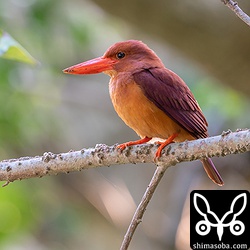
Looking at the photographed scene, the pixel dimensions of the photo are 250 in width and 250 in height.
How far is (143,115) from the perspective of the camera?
2734mm

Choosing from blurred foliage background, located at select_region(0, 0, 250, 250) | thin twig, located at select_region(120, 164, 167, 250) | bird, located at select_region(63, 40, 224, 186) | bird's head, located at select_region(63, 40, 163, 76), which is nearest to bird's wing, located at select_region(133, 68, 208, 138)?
bird, located at select_region(63, 40, 224, 186)

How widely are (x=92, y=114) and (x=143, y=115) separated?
13.9ft

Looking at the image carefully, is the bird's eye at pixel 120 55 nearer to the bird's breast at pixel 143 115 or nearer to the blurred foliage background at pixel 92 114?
the bird's breast at pixel 143 115

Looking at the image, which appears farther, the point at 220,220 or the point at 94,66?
the point at 94,66

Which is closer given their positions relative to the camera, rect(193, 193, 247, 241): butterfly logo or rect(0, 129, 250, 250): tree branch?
rect(0, 129, 250, 250): tree branch

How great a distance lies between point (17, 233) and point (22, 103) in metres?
0.99

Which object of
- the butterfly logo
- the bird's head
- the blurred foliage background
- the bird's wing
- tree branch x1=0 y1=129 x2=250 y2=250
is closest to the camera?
tree branch x1=0 y1=129 x2=250 y2=250

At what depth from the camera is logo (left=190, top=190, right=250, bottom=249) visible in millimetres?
2850

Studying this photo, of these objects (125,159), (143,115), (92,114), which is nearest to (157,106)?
(143,115)

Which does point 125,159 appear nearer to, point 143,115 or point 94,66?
point 143,115

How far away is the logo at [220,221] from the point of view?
285cm

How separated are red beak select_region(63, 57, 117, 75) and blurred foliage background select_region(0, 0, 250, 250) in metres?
1.01

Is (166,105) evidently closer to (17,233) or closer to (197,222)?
(197,222)

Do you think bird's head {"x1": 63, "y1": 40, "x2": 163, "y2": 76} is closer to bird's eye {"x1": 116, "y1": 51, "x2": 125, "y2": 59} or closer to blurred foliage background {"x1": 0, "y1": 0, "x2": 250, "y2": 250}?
bird's eye {"x1": 116, "y1": 51, "x2": 125, "y2": 59}
